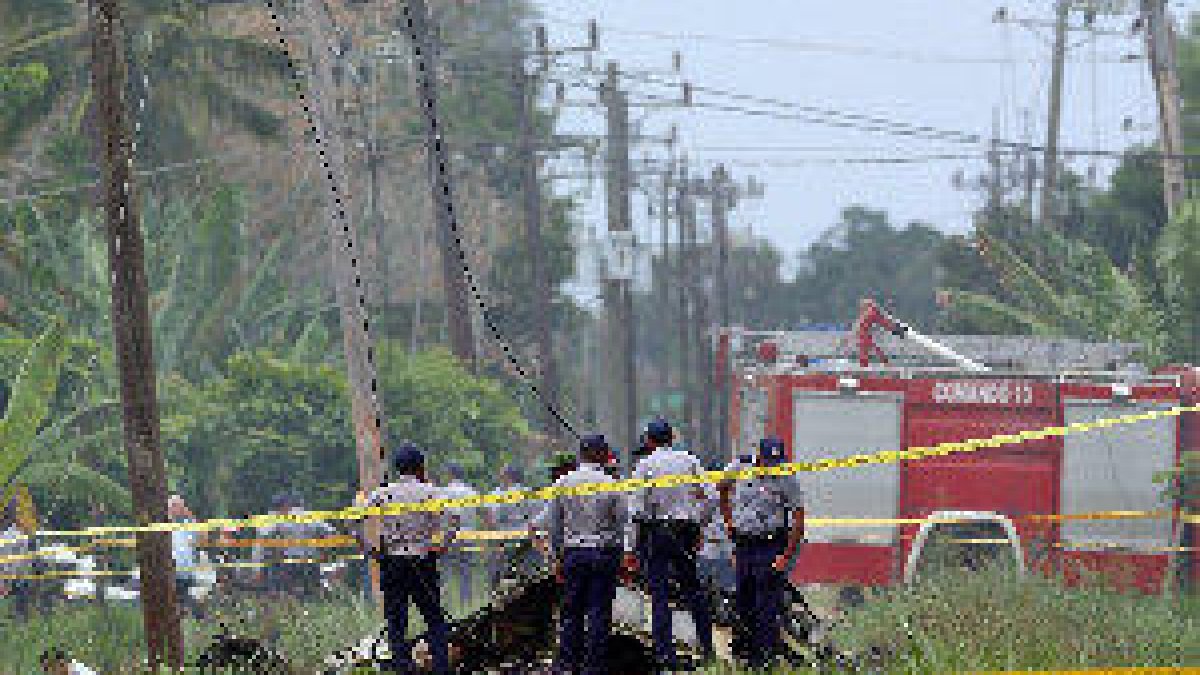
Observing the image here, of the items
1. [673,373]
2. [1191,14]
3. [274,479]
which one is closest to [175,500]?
[274,479]

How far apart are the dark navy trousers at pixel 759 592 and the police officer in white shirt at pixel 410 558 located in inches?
78.5

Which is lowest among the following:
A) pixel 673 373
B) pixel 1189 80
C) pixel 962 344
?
pixel 673 373

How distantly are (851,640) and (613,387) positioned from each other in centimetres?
2366

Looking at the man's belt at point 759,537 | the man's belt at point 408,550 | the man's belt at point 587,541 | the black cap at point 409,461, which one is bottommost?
the man's belt at point 408,550

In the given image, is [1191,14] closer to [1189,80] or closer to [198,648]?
[1189,80]

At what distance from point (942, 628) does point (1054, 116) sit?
A: 1496 inches

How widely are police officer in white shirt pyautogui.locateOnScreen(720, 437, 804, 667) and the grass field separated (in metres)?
0.96

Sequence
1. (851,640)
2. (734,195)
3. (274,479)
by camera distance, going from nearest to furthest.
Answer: (851,640)
(274,479)
(734,195)

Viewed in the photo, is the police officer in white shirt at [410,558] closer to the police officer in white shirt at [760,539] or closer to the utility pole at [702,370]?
the police officer in white shirt at [760,539]

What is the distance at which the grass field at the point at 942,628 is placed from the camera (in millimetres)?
15062

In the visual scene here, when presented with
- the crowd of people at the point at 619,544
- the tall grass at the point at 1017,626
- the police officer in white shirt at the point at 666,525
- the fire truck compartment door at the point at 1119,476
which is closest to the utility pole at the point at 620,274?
the fire truck compartment door at the point at 1119,476

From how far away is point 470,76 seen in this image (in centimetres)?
6094

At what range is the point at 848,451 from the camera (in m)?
23.2

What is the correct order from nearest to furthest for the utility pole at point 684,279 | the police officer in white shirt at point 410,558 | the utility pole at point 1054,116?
the police officer in white shirt at point 410,558, the utility pole at point 1054,116, the utility pole at point 684,279
